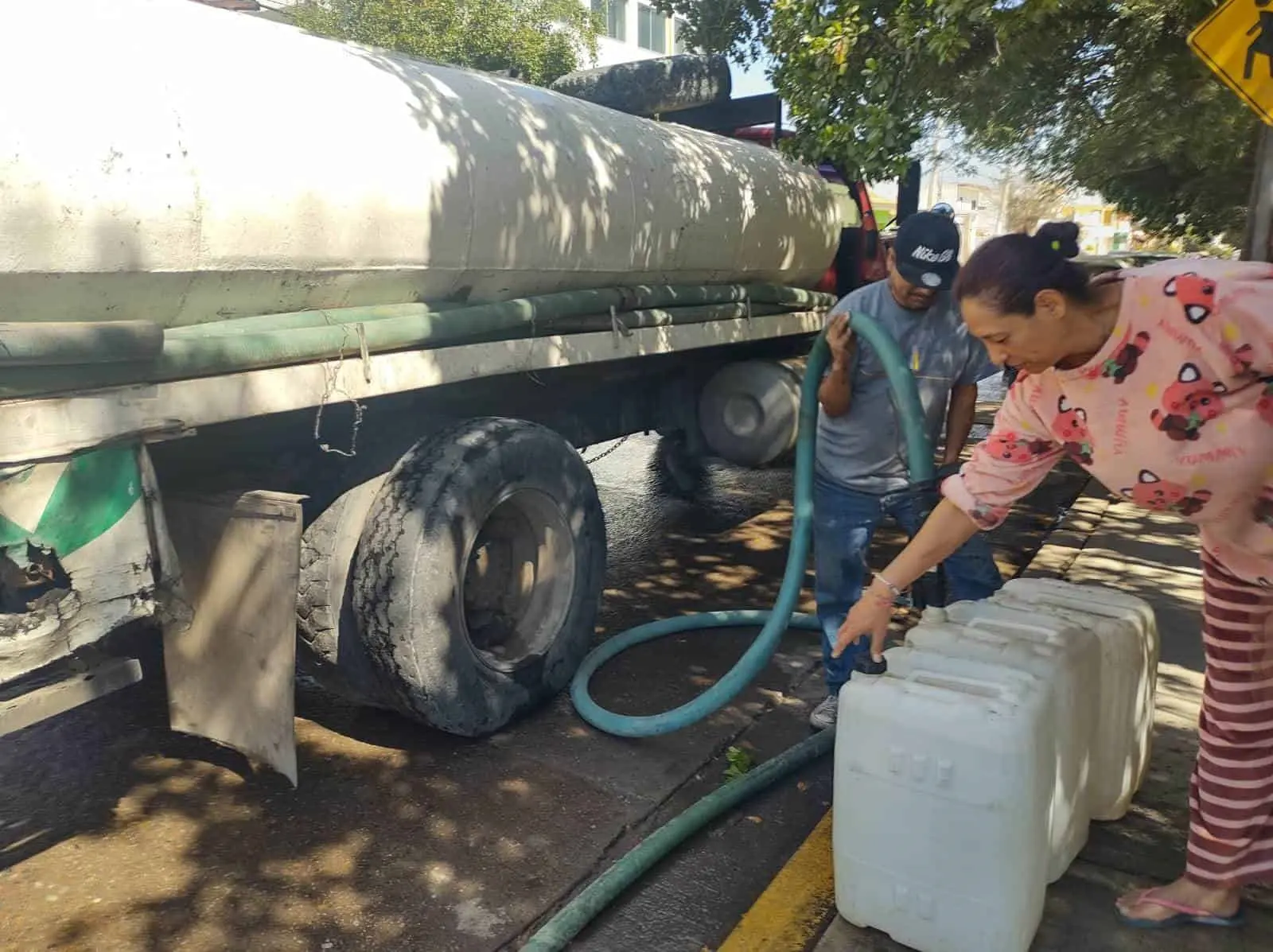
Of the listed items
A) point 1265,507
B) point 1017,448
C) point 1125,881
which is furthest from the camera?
point 1125,881

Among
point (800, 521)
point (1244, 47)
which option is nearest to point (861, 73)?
point (1244, 47)

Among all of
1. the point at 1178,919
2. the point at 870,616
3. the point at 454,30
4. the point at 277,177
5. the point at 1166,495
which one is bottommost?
the point at 1178,919

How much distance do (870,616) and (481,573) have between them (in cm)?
184

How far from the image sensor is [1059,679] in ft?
7.27

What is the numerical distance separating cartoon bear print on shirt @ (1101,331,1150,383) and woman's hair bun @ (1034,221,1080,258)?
211 millimetres

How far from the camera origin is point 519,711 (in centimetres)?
363

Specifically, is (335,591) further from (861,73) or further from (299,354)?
(861,73)

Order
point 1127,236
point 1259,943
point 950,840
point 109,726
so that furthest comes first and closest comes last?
point 1127,236
point 109,726
point 1259,943
point 950,840

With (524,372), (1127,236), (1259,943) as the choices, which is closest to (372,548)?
(524,372)

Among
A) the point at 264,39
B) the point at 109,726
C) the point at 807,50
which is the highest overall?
the point at 807,50

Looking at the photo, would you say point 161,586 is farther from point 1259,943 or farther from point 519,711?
point 1259,943

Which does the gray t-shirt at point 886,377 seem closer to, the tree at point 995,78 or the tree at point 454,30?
the tree at point 995,78

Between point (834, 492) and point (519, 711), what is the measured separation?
1438mm

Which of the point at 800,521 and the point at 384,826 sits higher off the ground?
the point at 800,521
